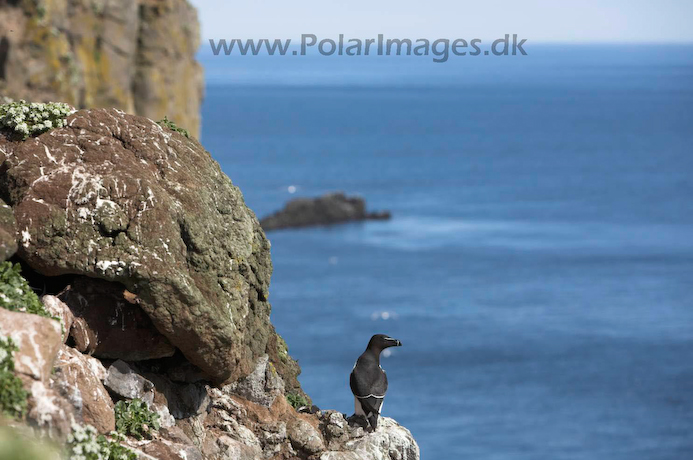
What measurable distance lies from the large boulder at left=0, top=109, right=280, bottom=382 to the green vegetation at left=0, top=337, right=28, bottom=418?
9.72ft

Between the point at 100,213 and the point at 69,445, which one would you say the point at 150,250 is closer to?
the point at 100,213

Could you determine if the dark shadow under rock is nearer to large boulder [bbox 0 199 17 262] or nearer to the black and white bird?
large boulder [bbox 0 199 17 262]

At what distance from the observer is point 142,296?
17328 millimetres

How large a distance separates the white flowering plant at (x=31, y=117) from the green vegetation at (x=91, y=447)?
6028 millimetres

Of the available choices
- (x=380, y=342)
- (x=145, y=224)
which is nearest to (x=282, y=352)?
(x=380, y=342)

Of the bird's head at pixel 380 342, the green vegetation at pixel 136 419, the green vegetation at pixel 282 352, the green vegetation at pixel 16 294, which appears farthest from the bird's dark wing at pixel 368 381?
the green vegetation at pixel 16 294

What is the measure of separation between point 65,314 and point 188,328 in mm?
2174

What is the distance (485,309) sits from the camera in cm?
19112

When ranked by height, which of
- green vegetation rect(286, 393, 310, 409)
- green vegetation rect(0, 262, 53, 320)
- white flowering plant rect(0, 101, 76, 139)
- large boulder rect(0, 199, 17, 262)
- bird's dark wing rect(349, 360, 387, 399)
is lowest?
green vegetation rect(286, 393, 310, 409)

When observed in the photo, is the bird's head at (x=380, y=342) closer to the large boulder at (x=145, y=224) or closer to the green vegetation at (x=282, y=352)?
the large boulder at (x=145, y=224)

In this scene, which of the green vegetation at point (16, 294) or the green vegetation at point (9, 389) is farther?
the green vegetation at point (16, 294)

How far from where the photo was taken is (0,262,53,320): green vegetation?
52.6ft

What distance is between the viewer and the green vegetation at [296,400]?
848 inches

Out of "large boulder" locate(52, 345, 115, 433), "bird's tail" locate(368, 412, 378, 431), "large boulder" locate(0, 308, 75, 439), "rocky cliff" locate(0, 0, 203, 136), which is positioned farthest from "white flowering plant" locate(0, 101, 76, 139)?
"rocky cliff" locate(0, 0, 203, 136)
